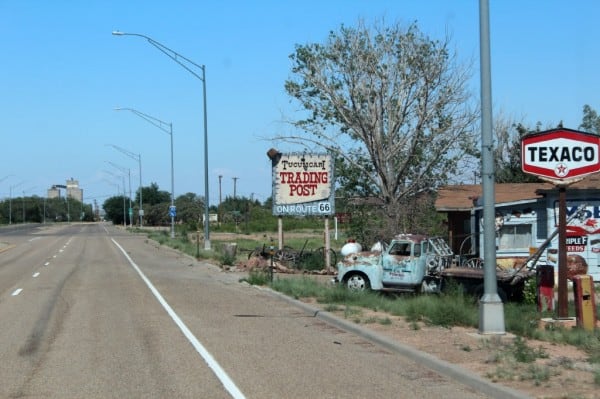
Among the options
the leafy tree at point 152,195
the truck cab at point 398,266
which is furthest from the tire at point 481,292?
the leafy tree at point 152,195

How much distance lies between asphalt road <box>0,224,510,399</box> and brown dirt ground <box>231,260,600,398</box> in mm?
451

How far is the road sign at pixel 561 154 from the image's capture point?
12.7 meters

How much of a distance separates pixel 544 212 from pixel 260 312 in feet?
34.0

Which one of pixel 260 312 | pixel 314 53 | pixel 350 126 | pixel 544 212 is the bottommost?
pixel 260 312

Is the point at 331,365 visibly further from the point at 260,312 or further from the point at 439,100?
the point at 439,100

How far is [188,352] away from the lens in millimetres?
10594

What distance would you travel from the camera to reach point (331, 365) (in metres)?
9.66

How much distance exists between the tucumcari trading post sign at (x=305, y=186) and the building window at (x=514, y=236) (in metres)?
8.20

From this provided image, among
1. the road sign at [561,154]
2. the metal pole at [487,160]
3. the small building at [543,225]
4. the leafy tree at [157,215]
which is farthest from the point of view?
the leafy tree at [157,215]

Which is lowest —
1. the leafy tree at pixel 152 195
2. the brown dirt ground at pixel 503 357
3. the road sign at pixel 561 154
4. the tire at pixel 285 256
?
the brown dirt ground at pixel 503 357

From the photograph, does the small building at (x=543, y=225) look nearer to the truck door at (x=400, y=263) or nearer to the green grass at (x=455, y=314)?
the truck door at (x=400, y=263)

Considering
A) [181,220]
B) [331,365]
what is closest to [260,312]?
[331,365]

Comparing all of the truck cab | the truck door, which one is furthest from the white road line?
the truck door

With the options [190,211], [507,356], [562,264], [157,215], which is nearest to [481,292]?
[562,264]
